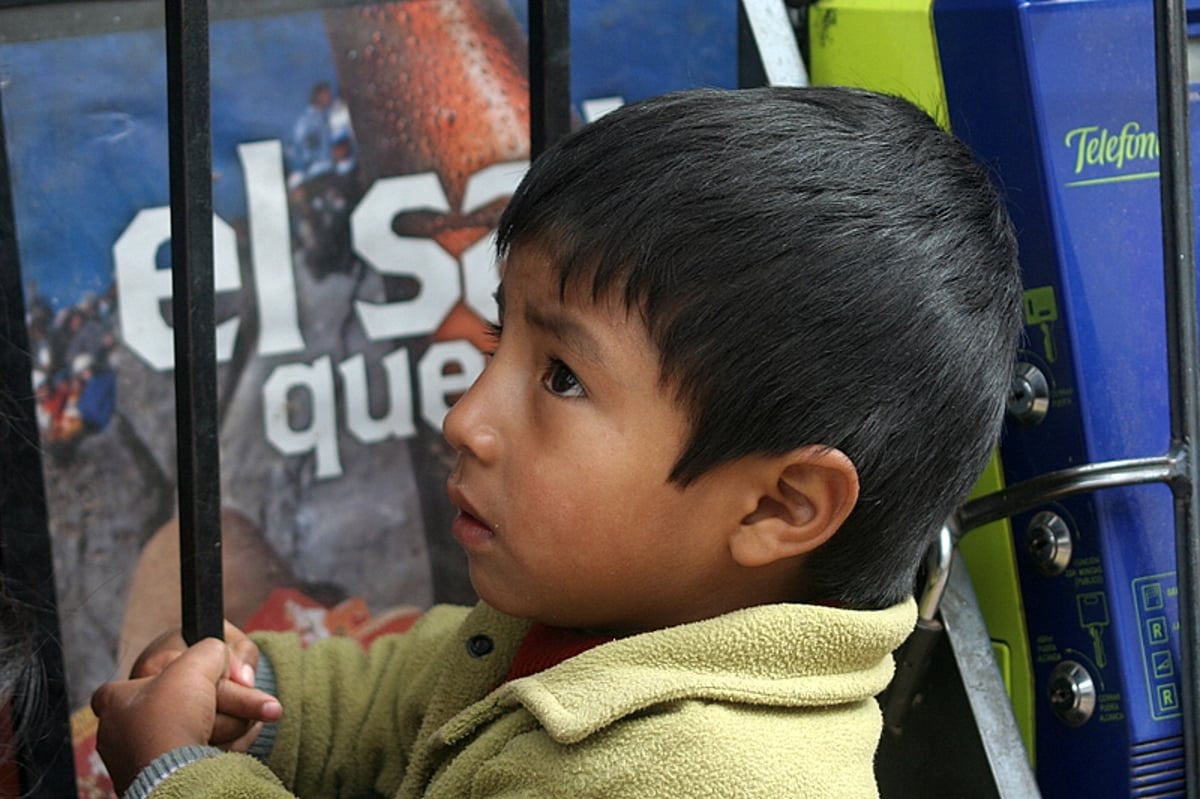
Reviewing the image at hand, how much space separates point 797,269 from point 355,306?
1.06 metres

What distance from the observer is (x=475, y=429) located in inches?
45.1

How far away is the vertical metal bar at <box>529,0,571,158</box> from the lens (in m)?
1.38

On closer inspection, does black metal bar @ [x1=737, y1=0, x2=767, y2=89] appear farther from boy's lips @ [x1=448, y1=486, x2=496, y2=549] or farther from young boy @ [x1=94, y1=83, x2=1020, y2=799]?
boy's lips @ [x1=448, y1=486, x2=496, y2=549]

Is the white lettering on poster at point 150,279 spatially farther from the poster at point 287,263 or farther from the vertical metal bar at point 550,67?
the vertical metal bar at point 550,67

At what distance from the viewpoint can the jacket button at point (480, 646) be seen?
133cm

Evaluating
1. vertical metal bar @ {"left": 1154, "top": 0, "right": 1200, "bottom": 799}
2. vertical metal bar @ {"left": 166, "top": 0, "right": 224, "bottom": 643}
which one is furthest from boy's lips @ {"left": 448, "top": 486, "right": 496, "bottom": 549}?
vertical metal bar @ {"left": 1154, "top": 0, "right": 1200, "bottom": 799}

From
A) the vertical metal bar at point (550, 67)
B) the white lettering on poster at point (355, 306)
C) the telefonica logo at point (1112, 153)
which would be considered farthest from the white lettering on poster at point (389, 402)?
the telefonica logo at point (1112, 153)

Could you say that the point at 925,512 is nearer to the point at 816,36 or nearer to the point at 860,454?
the point at 860,454

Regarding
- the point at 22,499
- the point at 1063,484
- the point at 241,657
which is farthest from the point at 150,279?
the point at 1063,484

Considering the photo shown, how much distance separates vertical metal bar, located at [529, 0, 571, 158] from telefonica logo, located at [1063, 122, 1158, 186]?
0.49 metres

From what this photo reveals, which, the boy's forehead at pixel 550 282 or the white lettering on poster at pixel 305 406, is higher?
the boy's forehead at pixel 550 282

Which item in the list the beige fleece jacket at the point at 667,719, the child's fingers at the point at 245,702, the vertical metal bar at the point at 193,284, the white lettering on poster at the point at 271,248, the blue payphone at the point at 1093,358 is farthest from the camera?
the white lettering on poster at the point at 271,248

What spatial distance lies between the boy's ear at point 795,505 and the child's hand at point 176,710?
17.8 inches

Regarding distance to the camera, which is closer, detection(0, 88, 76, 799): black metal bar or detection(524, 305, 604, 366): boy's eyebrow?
detection(524, 305, 604, 366): boy's eyebrow
